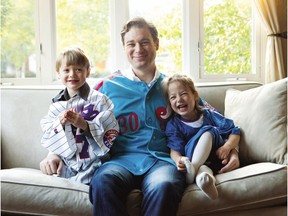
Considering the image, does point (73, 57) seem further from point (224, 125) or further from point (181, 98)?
point (224, 125)

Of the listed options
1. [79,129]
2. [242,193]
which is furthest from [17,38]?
[242,193]

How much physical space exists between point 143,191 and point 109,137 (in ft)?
1.15

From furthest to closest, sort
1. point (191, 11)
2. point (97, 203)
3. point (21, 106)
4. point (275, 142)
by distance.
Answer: point (191, 11)
point (21, 106)
point (275, 142)
point (97, 203)

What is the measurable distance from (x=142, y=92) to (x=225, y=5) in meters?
1.42

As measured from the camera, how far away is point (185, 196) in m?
1.54

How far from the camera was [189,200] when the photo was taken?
5.00 ft

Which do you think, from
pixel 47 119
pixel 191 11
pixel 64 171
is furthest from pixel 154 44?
pixel 191 11

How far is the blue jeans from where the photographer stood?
146 centimetres

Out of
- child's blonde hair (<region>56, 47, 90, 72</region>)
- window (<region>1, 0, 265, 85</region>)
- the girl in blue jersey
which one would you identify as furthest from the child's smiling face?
window (<region>1, 0, 265, 85</region>)

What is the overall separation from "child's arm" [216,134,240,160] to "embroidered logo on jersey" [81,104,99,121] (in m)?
0.63

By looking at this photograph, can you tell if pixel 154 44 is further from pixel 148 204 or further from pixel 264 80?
pixel 264 80

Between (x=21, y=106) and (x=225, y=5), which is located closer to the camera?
(x=21, y=106)

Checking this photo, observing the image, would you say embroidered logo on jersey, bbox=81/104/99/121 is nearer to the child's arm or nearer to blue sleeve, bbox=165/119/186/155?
blue sleeve, bbox=165/119/186/155

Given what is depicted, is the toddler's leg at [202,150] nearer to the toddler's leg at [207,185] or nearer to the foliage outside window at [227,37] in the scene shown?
the toddler's leg at [207,185]
